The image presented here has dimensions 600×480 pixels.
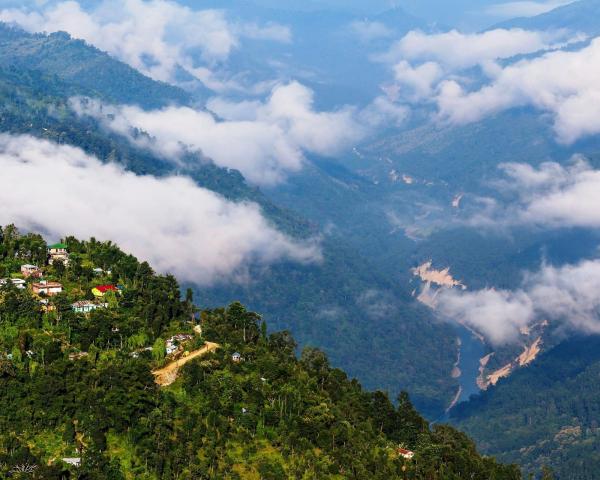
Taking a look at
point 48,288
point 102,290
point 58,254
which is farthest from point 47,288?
point 58,254

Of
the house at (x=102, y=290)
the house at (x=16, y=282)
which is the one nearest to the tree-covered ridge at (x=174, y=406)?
the house at (x=16, y=282)

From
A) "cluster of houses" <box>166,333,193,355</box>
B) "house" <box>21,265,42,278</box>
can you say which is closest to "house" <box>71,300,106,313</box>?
"cluster of houses" <box>166,333,193,355</box>

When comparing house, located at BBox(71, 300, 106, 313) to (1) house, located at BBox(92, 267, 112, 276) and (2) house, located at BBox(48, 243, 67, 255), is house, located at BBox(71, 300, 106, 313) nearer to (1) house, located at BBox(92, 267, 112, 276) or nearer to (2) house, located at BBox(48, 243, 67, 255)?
(1) house, located at BBox(92, 267, 112, 276)

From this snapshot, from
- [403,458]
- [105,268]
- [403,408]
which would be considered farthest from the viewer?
[105,268]

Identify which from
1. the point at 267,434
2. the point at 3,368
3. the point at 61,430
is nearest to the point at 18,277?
the point at 3,368

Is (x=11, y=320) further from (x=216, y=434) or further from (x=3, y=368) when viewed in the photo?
(x=216, y=434)
